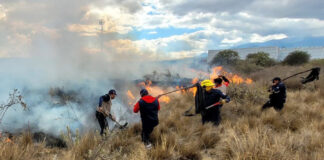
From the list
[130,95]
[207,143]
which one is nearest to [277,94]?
[207,143]

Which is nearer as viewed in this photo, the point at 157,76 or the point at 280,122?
the point at 280,122

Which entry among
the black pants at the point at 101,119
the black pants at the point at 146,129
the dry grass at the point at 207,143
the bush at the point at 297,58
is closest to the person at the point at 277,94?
the dry grass at the point at 207,143

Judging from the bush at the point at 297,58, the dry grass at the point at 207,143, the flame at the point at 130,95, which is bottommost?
the flame at the point at 130,95

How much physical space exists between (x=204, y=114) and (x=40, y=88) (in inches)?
395

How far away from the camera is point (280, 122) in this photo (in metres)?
5.67

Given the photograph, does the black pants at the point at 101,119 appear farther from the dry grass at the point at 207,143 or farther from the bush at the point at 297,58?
the bush at the point at 297,58

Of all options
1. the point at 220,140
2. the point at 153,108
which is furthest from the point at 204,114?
the point at 153,108

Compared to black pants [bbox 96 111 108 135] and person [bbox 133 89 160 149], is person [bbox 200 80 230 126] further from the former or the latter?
black pants [bbox 96 111 108 135]

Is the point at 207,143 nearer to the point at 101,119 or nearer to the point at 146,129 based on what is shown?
the point at 146,129

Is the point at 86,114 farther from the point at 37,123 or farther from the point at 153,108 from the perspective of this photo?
the point at 153,108

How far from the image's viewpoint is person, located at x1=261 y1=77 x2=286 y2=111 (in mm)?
6446

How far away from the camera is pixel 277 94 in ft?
21.8

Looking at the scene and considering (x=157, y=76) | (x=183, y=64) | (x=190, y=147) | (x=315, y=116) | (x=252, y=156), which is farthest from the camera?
(x=183, y=64)

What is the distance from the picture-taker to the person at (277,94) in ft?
21.1
